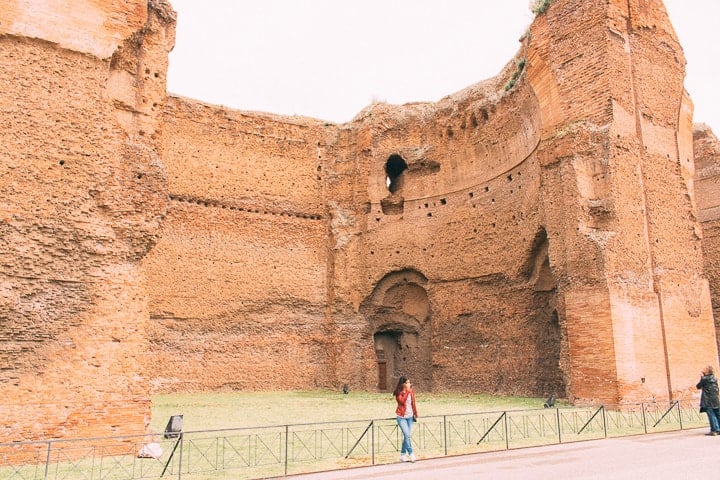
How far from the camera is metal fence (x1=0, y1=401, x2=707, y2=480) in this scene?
20.3ft

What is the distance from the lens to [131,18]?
902cm

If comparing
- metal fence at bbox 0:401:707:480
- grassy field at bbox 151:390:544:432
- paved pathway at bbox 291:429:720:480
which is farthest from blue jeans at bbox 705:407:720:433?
grassy field at bbox 151:390:544:432

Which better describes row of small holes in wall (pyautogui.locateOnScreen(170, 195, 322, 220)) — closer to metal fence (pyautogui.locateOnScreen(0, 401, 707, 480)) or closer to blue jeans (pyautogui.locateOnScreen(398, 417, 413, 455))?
Result: metal fence (pyautogui.locateOnScreen(0, 401, 707, 480))

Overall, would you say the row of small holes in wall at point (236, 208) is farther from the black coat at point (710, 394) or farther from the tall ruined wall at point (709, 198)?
the black coat at point (710, 394)

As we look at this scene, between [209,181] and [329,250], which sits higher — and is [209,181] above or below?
above

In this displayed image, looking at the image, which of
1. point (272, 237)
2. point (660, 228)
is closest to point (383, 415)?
point (660, 228)

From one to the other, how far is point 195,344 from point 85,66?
1036 centimetres

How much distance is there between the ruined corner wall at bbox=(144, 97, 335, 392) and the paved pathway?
38.8ft

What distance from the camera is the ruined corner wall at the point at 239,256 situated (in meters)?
17.2

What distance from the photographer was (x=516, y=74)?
54.6ft

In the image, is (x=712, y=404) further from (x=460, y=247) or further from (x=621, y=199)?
(x=460, y=247)

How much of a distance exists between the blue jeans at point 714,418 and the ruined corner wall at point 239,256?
Answer: 12.4 m

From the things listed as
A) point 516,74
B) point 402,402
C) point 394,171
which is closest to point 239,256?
point 394,171

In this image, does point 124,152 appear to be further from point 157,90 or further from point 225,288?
point 225,288
